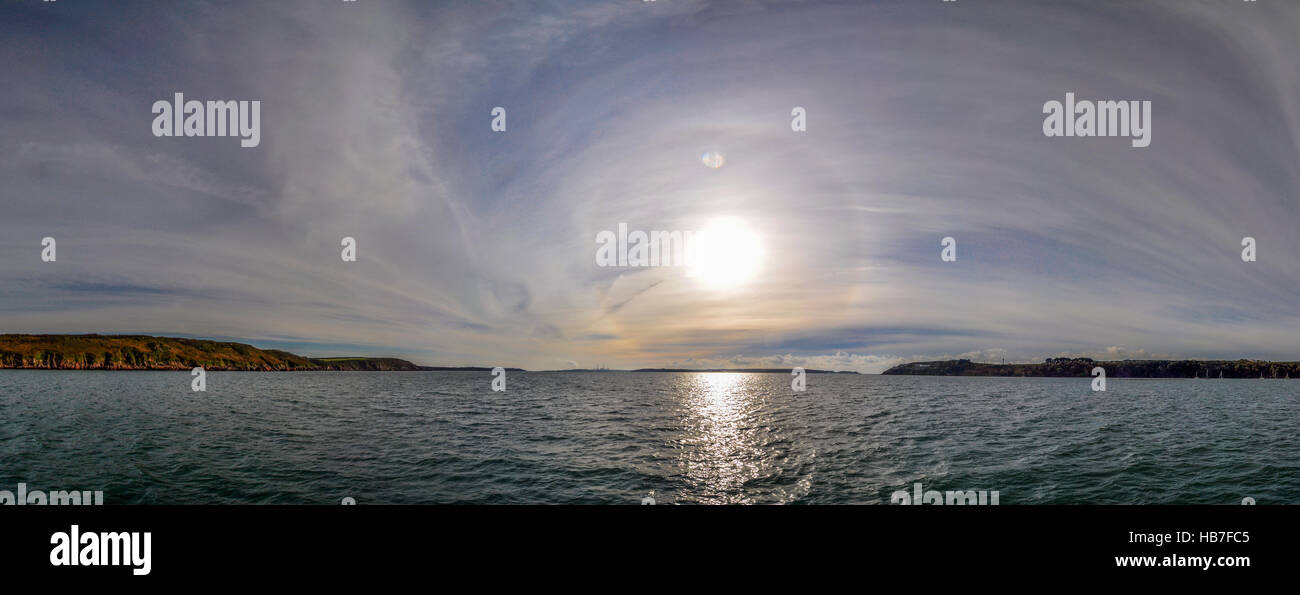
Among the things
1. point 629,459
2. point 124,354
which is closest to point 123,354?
point 124,354

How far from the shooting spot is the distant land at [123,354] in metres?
150

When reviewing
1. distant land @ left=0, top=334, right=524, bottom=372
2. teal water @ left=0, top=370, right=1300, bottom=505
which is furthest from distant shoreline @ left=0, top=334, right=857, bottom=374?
teal water @ left=0, top=370, right=1300, bottom=505

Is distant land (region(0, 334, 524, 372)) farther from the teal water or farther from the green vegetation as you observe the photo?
the teal water

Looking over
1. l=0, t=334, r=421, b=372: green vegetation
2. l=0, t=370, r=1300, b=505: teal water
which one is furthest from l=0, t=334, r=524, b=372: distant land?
l=0, t=370, r=1300, b=505: teal water

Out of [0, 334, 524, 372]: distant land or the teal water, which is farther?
[0, 334, 524, 372]: distant land

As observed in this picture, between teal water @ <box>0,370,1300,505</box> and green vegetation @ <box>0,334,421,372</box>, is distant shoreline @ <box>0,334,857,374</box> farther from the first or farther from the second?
teal water @ <box>0,370,1300,505</box>

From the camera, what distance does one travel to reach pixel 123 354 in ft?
→ 535

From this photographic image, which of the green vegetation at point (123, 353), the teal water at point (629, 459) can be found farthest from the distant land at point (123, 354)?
the teal water at point (629, 459)

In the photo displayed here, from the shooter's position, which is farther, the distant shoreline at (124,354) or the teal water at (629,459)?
the distant shoreline at (124,354)

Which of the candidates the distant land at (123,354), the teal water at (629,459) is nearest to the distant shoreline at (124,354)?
the distant land at (123,354)

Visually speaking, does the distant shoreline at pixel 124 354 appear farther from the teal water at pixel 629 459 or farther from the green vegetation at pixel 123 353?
the teal water at pixel 629 459

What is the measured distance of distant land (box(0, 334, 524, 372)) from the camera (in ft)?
494

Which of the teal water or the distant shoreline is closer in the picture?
the teal water
